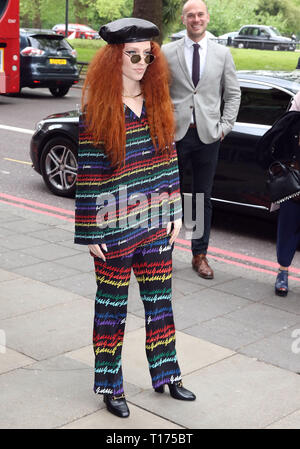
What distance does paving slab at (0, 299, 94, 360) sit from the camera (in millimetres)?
4547

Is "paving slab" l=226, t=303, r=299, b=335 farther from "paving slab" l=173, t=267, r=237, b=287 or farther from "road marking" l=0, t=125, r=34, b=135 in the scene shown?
"road marking" l=0, t=125, r=34, b=135

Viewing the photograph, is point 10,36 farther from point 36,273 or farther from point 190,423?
point 190,423

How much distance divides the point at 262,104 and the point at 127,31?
4.11 m

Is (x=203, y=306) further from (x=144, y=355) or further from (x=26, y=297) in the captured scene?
(x=26, y=297)

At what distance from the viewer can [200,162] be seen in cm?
612

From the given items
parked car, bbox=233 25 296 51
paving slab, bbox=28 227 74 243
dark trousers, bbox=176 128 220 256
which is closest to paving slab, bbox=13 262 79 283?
paving slab, bbox=28 227 74 243

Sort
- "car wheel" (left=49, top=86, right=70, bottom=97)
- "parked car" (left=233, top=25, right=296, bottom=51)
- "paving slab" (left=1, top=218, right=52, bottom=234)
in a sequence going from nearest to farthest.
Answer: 1. "paving slab" (left=1, top=218, right=52, bottom=234)
2. "car wheel" (left=49, top=86, right=70, bottom=97)
3. "parked car" (left=233, top=25, right=296, bottom=51)

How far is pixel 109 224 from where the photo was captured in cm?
363

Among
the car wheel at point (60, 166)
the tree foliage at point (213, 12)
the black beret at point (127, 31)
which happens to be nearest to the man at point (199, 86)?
the black beret at point (127, 31)

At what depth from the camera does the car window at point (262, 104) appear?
285 inches

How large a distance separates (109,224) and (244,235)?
13.9ft

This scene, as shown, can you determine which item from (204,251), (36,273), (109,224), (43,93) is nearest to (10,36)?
(36,273)

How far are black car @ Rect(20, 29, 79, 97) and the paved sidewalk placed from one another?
Result: 541 inches

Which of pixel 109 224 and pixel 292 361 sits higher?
pixel 109 224
